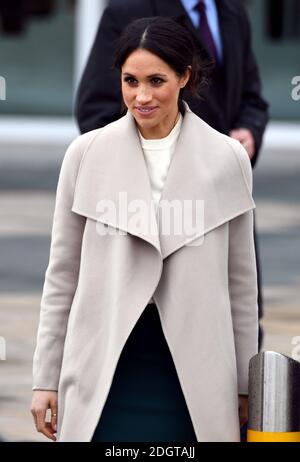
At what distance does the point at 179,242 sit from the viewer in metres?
3.53

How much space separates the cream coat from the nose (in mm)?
115

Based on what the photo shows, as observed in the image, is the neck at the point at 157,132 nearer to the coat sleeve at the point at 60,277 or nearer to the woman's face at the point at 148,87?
the woman's face at the point at 148,87

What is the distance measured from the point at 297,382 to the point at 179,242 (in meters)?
0.44

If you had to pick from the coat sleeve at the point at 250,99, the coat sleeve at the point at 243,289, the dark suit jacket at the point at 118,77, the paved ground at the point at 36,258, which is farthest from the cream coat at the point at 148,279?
the paved ground at the point at 36,258

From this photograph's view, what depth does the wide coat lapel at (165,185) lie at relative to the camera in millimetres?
3535

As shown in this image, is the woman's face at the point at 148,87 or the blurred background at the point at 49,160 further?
the blurred background at the point at 49,160

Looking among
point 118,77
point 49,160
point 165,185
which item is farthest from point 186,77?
point 49,160

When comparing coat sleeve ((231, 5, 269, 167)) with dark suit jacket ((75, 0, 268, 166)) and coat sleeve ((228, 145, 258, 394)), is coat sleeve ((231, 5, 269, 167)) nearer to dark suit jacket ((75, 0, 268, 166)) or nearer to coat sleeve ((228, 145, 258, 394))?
dark suit jacket ((75, 0, 268, 166))

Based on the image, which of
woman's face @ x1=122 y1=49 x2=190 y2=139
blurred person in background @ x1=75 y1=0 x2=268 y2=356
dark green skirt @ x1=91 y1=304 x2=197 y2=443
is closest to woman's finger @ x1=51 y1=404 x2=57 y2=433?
dark green skirt @ x1=91 y1=304 x2=197 y2=443

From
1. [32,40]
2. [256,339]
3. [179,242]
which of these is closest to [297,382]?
[256,339]

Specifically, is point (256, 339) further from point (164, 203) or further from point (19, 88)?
point (19, 88)

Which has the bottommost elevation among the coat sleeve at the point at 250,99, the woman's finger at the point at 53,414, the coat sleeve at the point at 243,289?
the woman's finger at the point at 53,414

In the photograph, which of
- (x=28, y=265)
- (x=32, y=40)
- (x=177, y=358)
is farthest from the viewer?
(x=32, y=40)

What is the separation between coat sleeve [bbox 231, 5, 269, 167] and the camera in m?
5.45
